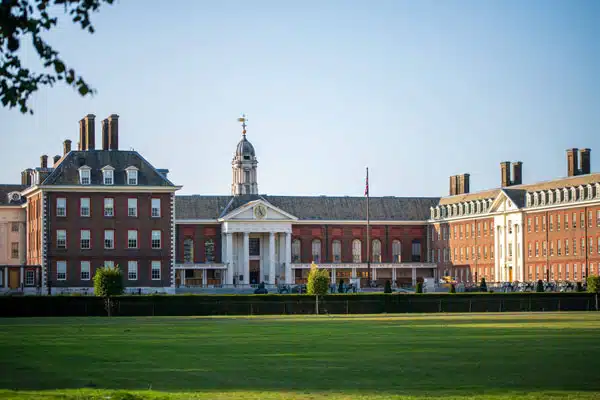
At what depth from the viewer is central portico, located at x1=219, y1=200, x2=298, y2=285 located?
354ft

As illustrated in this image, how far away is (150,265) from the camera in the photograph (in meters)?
81.1

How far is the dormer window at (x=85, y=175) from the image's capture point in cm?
7981

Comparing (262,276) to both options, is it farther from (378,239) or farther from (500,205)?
(500,205)

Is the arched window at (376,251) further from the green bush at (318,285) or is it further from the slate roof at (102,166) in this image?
the green bush at (318,285)

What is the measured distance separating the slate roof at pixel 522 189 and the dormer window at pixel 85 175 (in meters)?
39.9

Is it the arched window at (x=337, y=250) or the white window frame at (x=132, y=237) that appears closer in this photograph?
the white window frame at (x=132, y=237)

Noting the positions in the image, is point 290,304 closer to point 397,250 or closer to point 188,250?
point 188,250

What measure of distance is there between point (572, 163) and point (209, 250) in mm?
35270

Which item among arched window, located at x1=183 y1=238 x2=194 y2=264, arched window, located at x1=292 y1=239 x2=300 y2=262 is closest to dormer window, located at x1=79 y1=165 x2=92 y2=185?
arched window, located at x1=183 y1=238 x2=194 y2=264

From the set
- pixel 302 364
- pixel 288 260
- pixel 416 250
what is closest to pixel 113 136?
pixel 288 260

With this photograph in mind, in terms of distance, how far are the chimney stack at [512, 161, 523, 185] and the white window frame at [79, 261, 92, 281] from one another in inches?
1763

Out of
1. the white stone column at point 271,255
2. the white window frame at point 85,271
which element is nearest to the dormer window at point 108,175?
the white window frame at point 85,271

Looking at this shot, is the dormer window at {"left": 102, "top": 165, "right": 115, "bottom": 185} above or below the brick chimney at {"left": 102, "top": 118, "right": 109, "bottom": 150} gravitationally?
below

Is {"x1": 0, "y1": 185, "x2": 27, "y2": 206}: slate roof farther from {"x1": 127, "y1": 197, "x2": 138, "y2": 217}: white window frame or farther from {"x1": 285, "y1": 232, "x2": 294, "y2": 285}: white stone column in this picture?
{"x1": 285, "y1": 232, "x2": 294, "y2": 285}: white stone column
